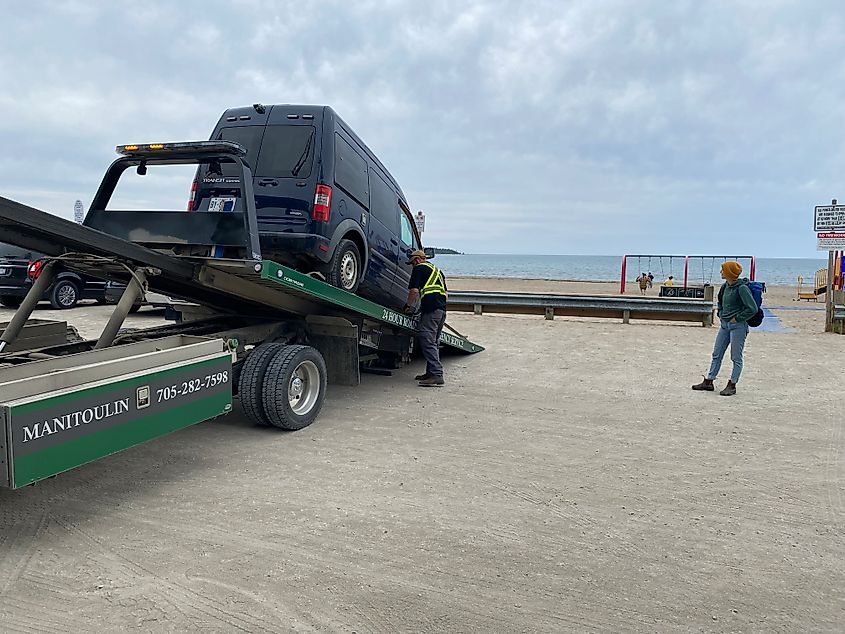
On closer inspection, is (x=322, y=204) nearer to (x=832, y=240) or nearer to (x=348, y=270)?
(x=348, y=270)

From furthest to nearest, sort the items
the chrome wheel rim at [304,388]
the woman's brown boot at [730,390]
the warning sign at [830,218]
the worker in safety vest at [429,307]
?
the warning sign at [830,218], the worker in safety vest at [429,307], the woman's brown boot at [730,390], the chrome wheel rim at [304,388]

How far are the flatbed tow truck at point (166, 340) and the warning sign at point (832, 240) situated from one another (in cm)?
1044

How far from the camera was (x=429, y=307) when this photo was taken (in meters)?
7.78

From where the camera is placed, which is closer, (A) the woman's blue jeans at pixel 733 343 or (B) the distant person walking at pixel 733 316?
(B) the distant person walking at pixel 733 316

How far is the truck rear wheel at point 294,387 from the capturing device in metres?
5.33

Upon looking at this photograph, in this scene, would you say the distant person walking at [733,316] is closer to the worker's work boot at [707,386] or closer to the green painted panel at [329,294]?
the worker's work boot at [707,386]

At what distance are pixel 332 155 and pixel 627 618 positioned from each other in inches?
187

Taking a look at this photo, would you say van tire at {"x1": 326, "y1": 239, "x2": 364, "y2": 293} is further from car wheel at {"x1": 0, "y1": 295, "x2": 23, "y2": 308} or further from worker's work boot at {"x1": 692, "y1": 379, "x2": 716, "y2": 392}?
car wheel at {"x1": 0, "y1": 295, "x2": 23, "y2": 308}

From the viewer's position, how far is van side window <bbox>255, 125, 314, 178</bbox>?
20.1 ft

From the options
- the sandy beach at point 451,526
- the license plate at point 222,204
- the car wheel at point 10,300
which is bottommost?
the sandy beach at point 451,526

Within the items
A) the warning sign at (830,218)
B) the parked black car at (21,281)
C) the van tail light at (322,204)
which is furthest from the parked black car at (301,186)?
the warning sign at (830,218)

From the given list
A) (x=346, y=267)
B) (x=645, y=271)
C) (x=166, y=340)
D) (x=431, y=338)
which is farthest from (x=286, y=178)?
(x=645, y=271)

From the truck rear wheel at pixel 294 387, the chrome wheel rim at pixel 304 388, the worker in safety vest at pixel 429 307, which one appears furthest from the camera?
the worker in safety vest at pixel 429 307

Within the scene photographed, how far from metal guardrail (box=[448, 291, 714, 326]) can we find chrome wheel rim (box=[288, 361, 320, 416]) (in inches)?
390
